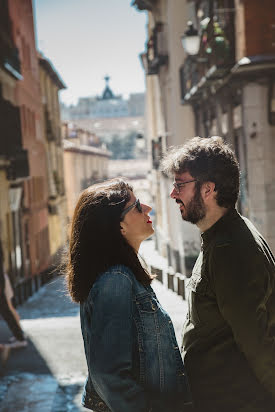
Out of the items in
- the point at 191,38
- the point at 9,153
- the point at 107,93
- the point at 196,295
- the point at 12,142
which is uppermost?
the point at 107,93

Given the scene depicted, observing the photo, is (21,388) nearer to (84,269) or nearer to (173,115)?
(84,269)

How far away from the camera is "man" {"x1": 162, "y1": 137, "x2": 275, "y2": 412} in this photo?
2.62m

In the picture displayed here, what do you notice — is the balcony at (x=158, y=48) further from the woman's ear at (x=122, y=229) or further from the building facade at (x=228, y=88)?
the woman's ear at (x=122, y=229)

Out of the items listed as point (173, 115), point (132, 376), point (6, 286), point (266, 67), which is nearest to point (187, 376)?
point (132, 376)

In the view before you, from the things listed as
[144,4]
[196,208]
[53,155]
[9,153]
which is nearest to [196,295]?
[196,208]

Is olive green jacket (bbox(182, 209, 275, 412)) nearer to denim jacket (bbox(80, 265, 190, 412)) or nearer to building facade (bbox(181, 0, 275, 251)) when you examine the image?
denim jacket (bbox(80, 265, 190, 412))

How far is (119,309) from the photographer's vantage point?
2.54 m

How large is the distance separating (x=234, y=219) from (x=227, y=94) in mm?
13133

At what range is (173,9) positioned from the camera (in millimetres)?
21281

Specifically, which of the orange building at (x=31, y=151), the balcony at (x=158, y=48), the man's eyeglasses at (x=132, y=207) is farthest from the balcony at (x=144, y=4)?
the man's eyeglasses at (x=132, y=207)

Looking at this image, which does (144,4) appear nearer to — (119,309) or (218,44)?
(218,44)

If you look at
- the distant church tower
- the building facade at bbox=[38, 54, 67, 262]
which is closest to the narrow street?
the building facade at bbox=[38, 54, 67, 262]

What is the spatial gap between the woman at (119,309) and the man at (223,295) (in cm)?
13

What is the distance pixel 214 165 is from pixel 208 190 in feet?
0.38
